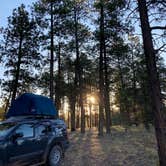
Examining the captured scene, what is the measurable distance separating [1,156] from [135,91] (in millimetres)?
28122

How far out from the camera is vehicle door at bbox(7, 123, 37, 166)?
8288 mm

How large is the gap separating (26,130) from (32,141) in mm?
451

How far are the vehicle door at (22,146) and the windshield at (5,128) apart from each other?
0.21 m

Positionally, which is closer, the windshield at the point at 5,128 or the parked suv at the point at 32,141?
the parked suv at the point at 32,141

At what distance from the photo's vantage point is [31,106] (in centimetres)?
1338

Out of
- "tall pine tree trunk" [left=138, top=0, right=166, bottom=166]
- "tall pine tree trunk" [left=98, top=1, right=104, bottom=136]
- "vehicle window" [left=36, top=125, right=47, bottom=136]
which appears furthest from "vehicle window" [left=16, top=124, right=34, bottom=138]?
"tall pine tree trunk" [left=98, top=1, right=104, bottom=136]

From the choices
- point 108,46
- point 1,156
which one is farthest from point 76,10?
point 1,156

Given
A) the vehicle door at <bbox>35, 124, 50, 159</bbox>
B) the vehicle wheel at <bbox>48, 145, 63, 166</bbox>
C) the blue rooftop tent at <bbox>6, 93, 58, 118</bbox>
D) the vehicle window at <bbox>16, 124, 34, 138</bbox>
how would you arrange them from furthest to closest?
the blue rooftop tent at <bbox>6, 93, 58, 118</bbox>
the vehicle wheel at <bbox>48, 145, 63, 166</bbox>
the vehicle door at <bbox>35, 124, 50, 159</bbox>
the vehicle window at <bbox>16, 124, 34, 138</bbox>

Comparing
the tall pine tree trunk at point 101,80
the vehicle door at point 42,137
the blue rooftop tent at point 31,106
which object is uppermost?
the tall pine tree trunk at point 101,80

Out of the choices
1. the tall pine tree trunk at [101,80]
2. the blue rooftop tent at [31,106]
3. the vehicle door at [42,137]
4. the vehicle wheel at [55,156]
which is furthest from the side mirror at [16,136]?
the tall pine tree trunk at [101,80]

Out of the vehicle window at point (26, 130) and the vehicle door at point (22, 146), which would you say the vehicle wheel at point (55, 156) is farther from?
the vehicle window at point (26, 130)

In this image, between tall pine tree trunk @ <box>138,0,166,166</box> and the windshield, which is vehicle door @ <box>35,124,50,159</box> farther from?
tall pine tree trunk @ <box>138,0,166,166</box>

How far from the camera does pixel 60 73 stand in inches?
1421

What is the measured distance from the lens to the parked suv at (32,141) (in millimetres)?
8211
